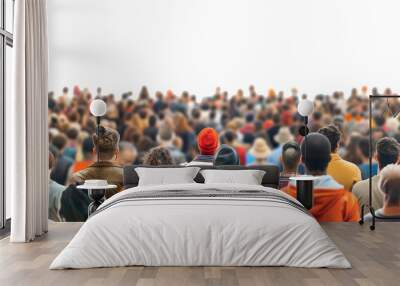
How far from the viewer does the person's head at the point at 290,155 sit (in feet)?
25.1

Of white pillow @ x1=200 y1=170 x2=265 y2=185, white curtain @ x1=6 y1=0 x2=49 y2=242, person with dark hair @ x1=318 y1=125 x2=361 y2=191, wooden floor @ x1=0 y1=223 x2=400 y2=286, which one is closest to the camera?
wooden floor @ x1=0 y1=223 x2=400 y2=286

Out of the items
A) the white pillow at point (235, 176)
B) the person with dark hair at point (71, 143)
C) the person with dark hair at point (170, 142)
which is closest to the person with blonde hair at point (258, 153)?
the white pillow at point (235, 176)

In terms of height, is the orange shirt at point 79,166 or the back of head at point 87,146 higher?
the back of head at point 87,146

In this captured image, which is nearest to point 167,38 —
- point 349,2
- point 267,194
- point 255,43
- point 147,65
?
point 147,65

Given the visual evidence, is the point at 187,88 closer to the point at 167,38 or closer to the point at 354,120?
the point at 167,38

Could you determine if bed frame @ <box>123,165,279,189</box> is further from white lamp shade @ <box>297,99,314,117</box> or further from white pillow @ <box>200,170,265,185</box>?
white lamp shade @ <box>297,99,314,117</box>

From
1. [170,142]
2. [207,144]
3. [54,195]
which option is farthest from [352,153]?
[54,195]

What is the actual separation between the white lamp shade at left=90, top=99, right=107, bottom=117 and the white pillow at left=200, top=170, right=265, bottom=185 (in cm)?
154

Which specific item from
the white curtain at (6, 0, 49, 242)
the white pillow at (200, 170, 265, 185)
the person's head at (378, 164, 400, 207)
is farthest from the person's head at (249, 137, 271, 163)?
the white curtain at (6, 0, 49, 242)

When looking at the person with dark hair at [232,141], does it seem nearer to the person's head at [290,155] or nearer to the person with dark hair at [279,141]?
the person with dark hair at [279,141]

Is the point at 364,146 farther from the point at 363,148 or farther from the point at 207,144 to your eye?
the point at 207,144

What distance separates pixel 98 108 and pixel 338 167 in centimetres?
315

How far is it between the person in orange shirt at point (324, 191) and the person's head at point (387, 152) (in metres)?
0.61

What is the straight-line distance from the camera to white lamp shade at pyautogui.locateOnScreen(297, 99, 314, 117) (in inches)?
289
